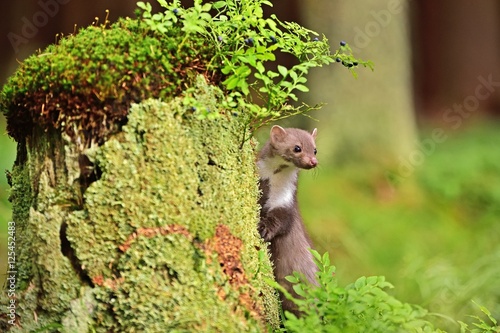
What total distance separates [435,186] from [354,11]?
259cm

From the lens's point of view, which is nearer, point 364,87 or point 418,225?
point 418,225

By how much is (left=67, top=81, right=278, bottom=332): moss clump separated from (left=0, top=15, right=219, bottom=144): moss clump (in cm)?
9

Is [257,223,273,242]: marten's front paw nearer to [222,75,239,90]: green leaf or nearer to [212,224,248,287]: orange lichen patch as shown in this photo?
[212,224,248,287]: orange lichen patch

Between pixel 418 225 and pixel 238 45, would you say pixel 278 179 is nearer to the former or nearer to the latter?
pixel 238 45

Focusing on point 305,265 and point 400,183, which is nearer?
point 305,265

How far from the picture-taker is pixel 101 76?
3.70 m

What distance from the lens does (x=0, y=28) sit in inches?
521

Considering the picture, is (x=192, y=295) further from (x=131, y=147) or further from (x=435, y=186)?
(x=435, y=186)

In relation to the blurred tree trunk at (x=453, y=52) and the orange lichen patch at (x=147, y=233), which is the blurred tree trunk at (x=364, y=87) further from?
the orange lichen patch at (x=147, y=233)

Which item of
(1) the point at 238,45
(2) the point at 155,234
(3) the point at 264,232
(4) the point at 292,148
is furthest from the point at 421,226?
(2) the point at 155,234

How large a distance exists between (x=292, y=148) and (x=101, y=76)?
1.66 metres

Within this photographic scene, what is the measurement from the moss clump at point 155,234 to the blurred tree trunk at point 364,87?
6.27m

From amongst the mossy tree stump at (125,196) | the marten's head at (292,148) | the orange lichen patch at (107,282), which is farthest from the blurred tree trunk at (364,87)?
the orange lichen patch at (107,282)

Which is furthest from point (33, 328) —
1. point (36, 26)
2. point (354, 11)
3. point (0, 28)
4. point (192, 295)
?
point (0, 28)
